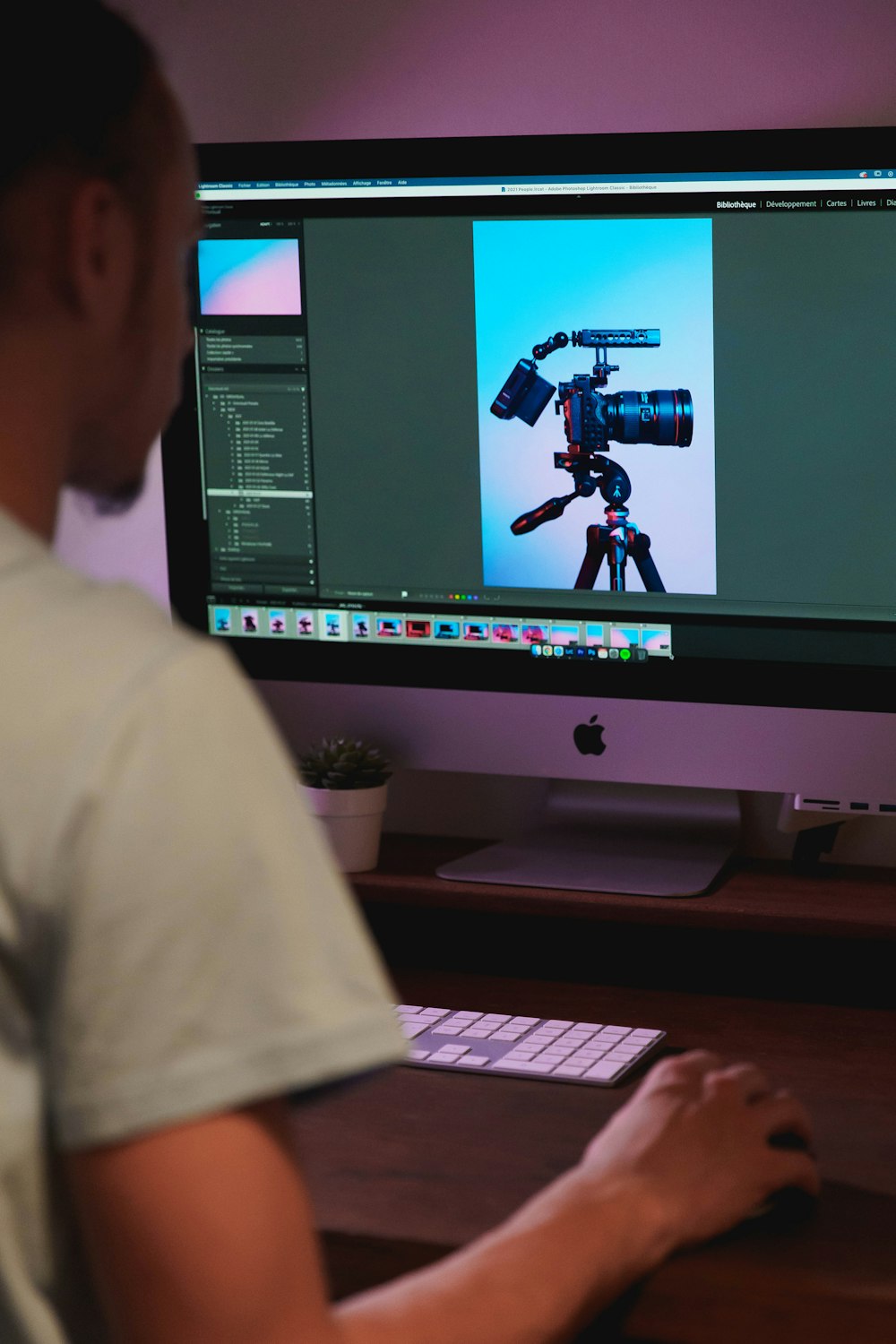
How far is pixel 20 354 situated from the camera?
0.56m

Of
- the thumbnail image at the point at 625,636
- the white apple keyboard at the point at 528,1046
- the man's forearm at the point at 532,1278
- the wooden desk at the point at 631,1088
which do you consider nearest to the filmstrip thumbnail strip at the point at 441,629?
the thumbnail image at the point at 625,636

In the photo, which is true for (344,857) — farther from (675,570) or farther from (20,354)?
(20,354)

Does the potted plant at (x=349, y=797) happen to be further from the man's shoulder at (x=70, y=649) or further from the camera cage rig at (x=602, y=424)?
the man's shoulder at (x=70, y=649)

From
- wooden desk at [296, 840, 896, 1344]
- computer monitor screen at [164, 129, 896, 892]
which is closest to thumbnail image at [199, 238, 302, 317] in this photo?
computer monitor screen at [164, 129, 896, 892]

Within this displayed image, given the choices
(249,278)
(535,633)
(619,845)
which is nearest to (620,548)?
(535,633)

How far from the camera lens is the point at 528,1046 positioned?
1163mm

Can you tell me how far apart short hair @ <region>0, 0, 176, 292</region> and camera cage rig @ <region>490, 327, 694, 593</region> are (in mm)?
803

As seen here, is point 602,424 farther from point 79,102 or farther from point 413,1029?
point 79,102

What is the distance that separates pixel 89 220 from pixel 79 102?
40mm

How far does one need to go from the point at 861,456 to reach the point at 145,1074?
0.95 meters

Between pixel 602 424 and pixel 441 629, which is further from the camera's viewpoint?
pixel 441 629

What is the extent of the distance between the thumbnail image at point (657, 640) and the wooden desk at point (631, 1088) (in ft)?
0.71

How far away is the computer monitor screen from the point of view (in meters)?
1.30

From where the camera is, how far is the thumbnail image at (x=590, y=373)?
133 cm
